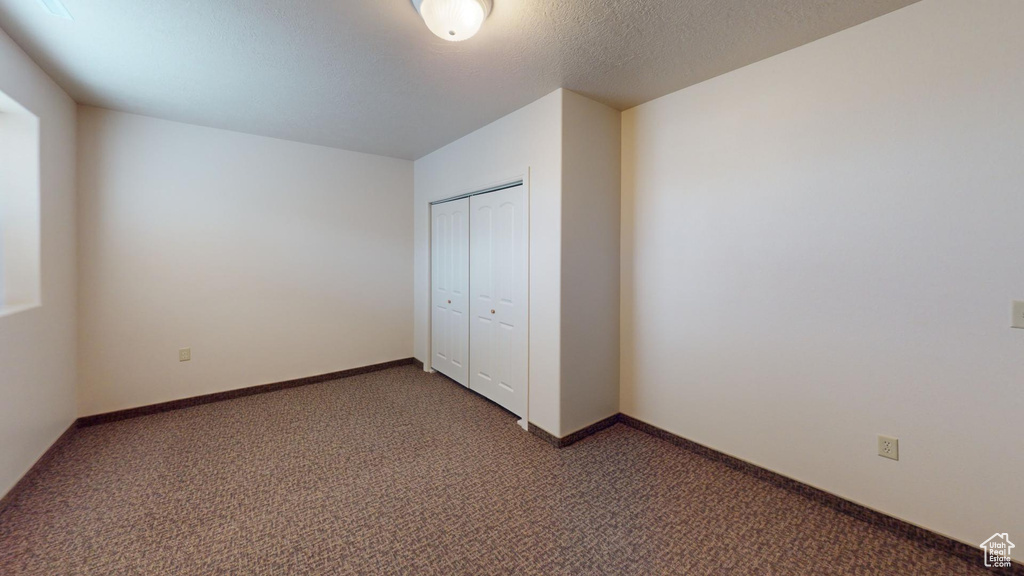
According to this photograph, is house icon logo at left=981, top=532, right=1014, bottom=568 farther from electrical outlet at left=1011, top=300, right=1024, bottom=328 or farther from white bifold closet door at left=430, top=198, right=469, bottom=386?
white bifold closet door at left=430, top=198, right=469, bottom=386

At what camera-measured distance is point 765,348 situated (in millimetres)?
2158

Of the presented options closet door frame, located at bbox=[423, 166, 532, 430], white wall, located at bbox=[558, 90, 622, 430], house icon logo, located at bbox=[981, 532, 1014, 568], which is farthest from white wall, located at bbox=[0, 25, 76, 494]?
house icon logo, located at bbox=[981, 532, 1014, 568]

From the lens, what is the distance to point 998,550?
4.98 feet

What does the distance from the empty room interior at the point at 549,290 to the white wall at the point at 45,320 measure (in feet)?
0.09

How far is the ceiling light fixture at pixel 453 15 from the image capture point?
153 cm

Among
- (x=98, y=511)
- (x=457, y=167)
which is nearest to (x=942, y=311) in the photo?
(x=457, y=167)

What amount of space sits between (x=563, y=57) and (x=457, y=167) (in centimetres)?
171

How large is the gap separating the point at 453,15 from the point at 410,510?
2408 millimetres

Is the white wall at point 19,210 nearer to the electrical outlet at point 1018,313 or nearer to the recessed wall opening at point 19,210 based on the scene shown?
the recessed wall opening at point 19,210

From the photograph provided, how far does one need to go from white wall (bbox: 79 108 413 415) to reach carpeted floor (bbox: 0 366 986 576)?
26.3 inches

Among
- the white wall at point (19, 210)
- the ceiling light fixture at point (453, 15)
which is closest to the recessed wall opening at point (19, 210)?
the white wall at point (19, 210)

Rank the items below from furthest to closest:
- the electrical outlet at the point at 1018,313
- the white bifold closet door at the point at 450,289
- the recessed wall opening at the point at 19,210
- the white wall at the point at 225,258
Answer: the white bifold closet door at the point at 450,289 < the white wall at the point at 225,258 < the recessed wall opening at the point at 19,210 < the electrical outlet at the point at 1018,313

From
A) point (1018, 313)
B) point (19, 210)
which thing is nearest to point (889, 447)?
point (1018, 313)

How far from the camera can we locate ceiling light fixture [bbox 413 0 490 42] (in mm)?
1533
